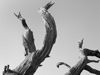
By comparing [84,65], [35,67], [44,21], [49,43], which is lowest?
[84,65]

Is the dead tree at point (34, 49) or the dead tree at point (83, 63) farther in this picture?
the dead tree at point (83, 63)

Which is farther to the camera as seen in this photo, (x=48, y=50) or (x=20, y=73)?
(x=48, y=50)

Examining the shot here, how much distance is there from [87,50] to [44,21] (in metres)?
1.83

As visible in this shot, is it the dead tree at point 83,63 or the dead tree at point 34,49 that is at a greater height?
the dead tree at point 34,49

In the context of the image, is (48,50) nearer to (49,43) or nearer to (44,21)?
(49,43)

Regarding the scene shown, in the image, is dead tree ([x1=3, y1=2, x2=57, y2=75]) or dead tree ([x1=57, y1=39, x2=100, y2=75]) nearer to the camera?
dead tree ([x1=3, y1=2, x2=57, y2=75])

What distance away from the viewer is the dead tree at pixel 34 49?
6.04m

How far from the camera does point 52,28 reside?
6.72 metres

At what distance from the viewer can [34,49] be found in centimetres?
675

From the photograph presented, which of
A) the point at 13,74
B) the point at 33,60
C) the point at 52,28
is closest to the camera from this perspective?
the point at 13,74

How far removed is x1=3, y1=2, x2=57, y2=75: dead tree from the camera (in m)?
6.04

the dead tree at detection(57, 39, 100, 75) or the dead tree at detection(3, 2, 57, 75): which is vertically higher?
the dead tree at detection(3, 2, 57, 75)

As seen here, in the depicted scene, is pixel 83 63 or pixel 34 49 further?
pixel 83 63

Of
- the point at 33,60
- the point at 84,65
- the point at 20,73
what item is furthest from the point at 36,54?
the point at 84,65
